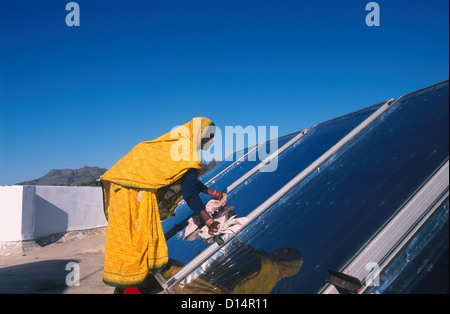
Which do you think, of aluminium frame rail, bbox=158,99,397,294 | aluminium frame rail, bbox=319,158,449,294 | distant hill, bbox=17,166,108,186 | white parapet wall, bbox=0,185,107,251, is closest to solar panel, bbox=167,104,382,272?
aluminium frame rail, bbox=158,99,397,294

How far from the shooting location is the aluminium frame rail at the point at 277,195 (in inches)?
83.8

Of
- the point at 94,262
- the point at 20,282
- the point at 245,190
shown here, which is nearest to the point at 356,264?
the point at 245,190

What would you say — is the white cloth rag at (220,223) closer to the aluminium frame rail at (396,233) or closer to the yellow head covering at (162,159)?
the yellow head covering at (162,159)

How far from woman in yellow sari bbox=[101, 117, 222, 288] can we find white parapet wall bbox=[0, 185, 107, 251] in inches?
261

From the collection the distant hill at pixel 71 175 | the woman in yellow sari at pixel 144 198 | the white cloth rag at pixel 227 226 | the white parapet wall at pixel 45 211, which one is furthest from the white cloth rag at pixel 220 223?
the distant hill at pixel 71 175

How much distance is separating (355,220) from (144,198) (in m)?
1.59

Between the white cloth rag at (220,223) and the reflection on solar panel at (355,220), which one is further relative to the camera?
the white cloth rag at (220,223)

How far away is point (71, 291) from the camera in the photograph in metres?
4.12

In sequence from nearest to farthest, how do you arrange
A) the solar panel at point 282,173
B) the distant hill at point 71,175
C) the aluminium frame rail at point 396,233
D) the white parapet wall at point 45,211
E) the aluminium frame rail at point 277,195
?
the aluminium frame rail at point 396,233 < the aluminium frame rail at point 277,195 < the solar panel at point 282,173 < the white parapet wall at point 45,211 < the distant hill at point 71,175

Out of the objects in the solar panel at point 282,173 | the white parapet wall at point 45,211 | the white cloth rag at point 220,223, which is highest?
the solar panel at point 282,173

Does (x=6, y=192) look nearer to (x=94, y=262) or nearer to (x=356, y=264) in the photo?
(x=94, y=262)

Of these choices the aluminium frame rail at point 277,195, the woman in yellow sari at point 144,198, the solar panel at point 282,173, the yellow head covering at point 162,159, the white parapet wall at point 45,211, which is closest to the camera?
the aluminium frame rail at point 277,195

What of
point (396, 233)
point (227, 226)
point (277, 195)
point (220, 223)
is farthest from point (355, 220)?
point (220, 223)

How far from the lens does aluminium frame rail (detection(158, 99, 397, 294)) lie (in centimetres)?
213
